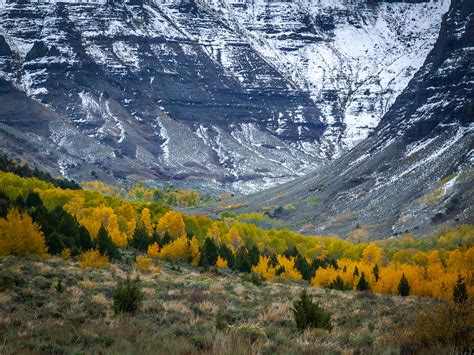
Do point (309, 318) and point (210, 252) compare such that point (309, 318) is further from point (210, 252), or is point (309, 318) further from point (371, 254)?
point (371, 254)

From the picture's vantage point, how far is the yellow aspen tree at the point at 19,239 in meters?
32.4

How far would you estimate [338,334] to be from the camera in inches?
639

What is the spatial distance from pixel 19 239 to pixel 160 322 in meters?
19.0

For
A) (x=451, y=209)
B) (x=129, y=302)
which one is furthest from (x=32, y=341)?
(x=451, y=209)

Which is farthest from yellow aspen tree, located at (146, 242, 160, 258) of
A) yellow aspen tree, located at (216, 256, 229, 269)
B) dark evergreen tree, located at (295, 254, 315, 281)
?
dark evergreen tree, located at (295, 254, 315, 281)

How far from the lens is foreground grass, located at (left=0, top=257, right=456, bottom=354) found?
12.3m

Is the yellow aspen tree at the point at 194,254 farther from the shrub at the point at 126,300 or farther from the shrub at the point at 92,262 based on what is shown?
the shrub at the point at 126,300

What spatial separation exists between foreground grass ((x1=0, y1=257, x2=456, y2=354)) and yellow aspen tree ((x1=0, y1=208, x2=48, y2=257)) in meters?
4.42

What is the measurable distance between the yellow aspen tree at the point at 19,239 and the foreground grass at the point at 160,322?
4.42m

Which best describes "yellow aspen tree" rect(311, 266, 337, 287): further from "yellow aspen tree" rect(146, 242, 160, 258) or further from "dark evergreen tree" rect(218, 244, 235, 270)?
"yellow aspen tree" rect(146, 242, 160, 258)

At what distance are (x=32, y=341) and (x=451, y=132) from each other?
649 feet

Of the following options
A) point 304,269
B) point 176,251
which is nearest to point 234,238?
point 304,269

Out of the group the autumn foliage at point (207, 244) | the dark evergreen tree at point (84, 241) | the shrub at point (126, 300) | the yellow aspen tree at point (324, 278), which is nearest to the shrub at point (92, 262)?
the autumn foliage at point (207, 244)

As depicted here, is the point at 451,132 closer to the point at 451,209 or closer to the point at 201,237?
the point at 451,209
